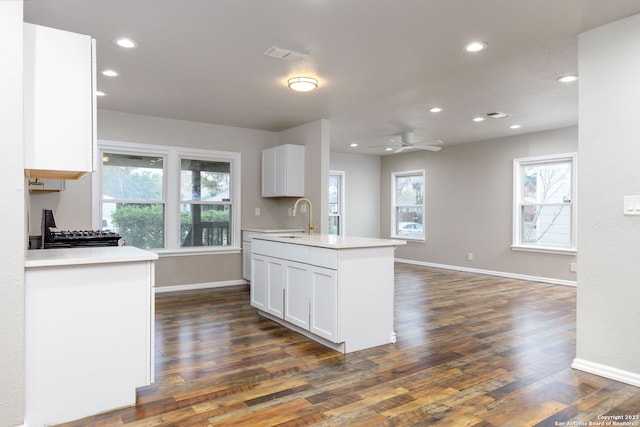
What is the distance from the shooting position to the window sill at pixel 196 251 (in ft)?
18.3

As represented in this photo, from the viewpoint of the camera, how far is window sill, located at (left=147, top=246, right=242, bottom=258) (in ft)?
18.3

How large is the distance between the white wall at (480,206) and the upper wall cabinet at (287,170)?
3.50m

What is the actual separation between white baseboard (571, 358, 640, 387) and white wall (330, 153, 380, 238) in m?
6.33

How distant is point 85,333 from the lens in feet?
7.13

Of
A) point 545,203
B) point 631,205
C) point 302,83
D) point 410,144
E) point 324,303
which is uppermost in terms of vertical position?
point 302,83

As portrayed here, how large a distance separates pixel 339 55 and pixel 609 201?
2275 mm

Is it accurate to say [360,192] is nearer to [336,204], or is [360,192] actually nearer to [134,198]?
[336,204]

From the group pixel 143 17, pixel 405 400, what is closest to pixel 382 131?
pixel 143 17

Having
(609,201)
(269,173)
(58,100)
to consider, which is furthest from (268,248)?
(609,201)

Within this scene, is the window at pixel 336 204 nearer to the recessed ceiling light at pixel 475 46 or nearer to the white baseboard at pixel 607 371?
the recessed ceiling light at pixel 475 46

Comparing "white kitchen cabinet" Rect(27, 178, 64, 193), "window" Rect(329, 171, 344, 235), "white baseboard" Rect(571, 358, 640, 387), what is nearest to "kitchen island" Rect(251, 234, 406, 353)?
"white baseboard" Rect(571, 358, 640, 387)

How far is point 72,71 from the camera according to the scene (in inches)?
85.6

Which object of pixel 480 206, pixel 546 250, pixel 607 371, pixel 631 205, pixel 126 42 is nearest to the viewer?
pixel 631 205

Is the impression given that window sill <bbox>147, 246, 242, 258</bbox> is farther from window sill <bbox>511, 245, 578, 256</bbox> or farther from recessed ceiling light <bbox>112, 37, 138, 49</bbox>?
window sill <bbox>511, 245, 578, 256</bbox>
